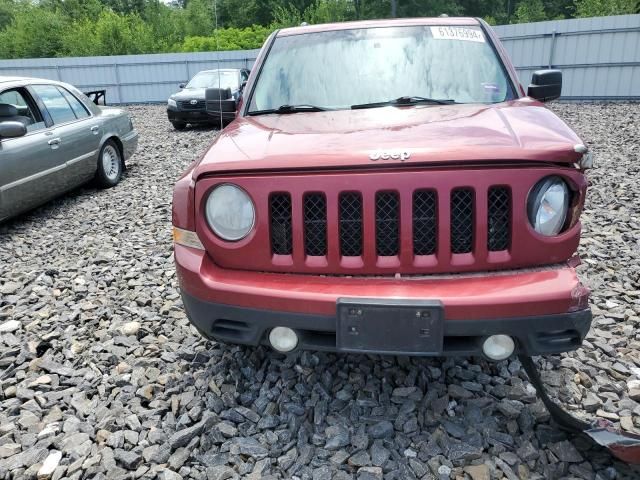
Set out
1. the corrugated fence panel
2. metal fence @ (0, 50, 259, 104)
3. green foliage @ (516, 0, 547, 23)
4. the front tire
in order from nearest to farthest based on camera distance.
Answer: the front tire
the corrugated fence panel
metal fence @ (0, 50, 259, 104)
green foliage @ (516, 0, 547, 23)

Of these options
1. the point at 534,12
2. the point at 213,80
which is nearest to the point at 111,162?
the point at 213,80

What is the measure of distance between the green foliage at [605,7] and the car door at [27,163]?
3620 cm

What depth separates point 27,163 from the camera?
5406 mm

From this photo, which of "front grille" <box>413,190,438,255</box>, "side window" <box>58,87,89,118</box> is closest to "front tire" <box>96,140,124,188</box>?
"side window" <box>58,87,89,118</box>

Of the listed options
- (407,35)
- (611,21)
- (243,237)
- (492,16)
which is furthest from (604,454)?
(492,16)

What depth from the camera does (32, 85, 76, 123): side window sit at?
609 cm

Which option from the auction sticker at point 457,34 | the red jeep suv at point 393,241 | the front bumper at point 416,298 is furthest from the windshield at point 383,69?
the front bumper at point 416,298

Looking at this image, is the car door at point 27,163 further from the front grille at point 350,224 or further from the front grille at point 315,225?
the front grille at point 350,224

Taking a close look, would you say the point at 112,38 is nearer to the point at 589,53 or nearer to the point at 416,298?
the point at 589,53

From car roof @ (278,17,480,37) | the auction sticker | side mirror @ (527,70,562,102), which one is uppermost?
Result: car roof @ (278,17,480,37)

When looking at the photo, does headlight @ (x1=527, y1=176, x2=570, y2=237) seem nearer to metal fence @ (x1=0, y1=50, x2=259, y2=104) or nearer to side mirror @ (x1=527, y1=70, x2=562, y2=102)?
side mirror @ (x1=527, y1=70, x2=562, y2=102)

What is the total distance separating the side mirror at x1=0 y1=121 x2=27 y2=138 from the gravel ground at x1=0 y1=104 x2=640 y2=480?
185 cm

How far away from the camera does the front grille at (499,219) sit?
2.00 m

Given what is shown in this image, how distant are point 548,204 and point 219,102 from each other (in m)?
2.49
